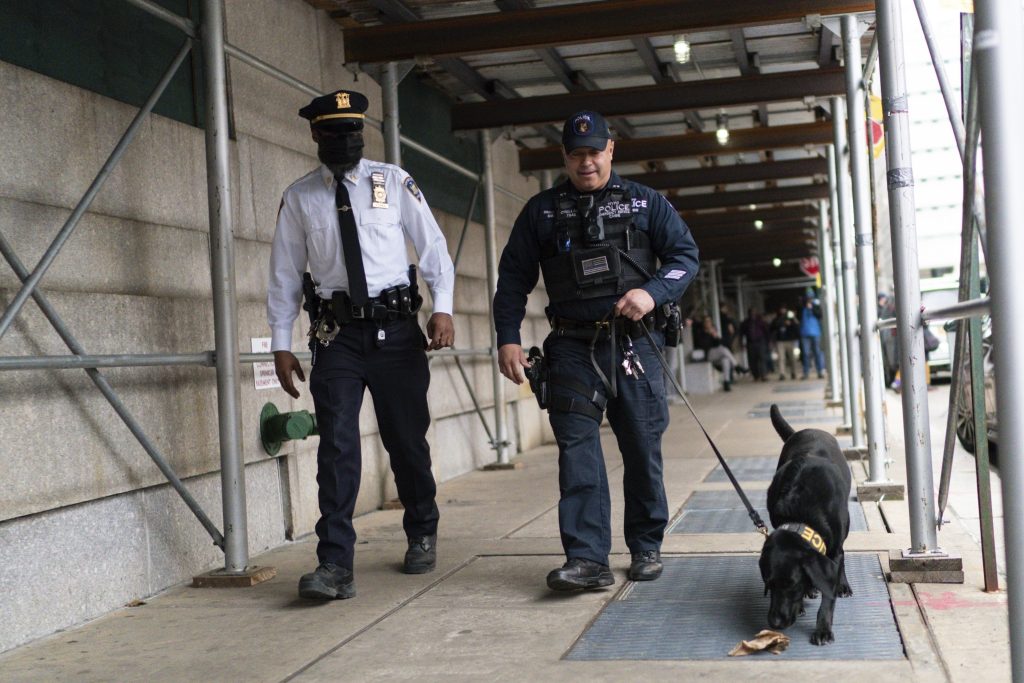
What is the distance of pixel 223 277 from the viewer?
15.4 ft

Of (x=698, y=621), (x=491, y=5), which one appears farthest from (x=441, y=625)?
(x=491, y=5)

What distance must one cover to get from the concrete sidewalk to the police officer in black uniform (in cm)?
29

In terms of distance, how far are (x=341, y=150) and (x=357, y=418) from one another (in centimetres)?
104

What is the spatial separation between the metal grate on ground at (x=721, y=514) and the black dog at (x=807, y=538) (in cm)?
125

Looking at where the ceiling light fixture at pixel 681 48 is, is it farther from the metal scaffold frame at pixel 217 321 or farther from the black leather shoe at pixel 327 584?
the black leather shoe at pixel 327 584

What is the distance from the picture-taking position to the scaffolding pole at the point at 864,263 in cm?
617

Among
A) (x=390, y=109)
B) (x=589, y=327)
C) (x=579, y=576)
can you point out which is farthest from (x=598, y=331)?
(x=390, y=109)

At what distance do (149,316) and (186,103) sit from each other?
3.74 feet

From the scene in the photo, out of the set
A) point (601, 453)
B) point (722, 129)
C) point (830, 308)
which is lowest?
point (601, 453)

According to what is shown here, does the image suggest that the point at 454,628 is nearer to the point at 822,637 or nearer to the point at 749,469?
the point at 822,637

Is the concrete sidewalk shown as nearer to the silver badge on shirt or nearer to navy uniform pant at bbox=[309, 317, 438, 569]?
navy uniform pant at bbox=[309, 317, 438, 569]

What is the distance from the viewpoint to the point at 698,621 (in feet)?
11.9

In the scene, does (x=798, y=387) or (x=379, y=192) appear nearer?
(x=379, y=192)

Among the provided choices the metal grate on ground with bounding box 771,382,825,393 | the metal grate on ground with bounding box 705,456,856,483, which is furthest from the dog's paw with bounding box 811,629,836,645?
the metal grate on ground with bounding box 771,382,825,393
